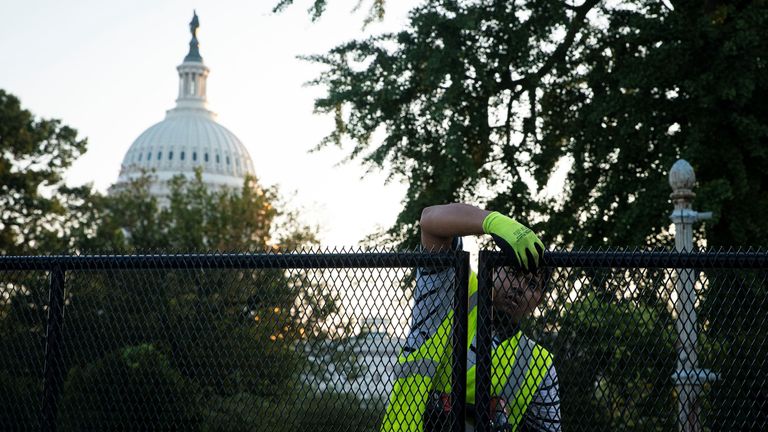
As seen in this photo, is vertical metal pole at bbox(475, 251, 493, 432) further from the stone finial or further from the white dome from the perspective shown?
the white dome

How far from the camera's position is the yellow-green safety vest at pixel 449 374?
139 inches

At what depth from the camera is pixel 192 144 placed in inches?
4865

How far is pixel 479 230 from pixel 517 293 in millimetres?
266

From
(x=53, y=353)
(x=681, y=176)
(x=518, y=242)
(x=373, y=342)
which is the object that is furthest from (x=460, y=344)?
(x=681, y=176)

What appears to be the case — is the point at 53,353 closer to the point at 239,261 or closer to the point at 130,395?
the point at 130,395

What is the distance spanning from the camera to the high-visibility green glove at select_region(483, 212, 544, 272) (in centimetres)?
323

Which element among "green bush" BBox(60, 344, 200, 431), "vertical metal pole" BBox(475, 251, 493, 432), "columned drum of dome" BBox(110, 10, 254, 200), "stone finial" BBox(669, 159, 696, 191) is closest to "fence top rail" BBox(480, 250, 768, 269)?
"vertical metal pole" BBox(475, 251, 493, 432)

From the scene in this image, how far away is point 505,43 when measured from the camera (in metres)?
15.2

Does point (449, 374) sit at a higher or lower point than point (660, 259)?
lower

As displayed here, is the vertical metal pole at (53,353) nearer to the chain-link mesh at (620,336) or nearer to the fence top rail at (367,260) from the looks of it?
the fence top rail at (367,260)

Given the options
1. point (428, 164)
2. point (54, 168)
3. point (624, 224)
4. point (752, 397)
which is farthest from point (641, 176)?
point (54, 168)

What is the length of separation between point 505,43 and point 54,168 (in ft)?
94.9

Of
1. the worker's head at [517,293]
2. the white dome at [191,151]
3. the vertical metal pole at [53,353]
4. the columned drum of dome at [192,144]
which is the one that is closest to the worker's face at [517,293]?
the worker's head at [517,293]

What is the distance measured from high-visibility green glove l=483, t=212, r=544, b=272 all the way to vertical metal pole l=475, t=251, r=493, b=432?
184 millimetres
